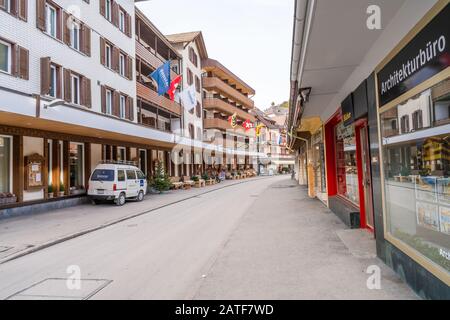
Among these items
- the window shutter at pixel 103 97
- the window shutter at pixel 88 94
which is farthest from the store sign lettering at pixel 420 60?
the window shutter at pixel 103 97

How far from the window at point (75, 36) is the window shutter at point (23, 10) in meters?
3.18

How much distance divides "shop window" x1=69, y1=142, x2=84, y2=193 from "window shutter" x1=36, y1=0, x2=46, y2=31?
559 cm

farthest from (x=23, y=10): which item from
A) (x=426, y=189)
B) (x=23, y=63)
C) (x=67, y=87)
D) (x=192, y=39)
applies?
(x=192, y=39)

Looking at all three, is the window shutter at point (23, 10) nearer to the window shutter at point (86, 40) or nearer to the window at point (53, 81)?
the window at point (53, 81)

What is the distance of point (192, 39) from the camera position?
39.7 m

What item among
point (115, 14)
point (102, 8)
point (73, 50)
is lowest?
point (73, 50)

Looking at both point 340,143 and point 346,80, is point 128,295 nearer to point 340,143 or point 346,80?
point 346,80

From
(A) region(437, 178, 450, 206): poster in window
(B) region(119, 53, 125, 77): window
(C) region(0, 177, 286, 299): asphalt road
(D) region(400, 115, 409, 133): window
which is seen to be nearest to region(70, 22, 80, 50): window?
(B) region(119, 53, 125, 77): window

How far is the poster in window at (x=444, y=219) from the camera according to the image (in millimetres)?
3795

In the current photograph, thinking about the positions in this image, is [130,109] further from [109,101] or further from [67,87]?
[67,87]

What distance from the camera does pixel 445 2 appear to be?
11.0ft

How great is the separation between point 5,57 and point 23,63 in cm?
65
